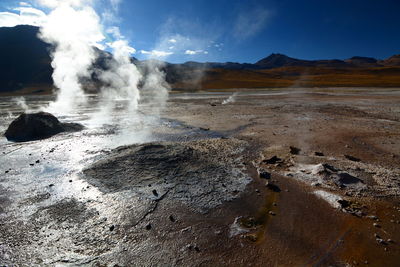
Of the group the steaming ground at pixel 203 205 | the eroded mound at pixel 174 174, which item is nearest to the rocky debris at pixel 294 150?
the steaming ground at pixel 203 205

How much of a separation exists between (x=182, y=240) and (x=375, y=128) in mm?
13214

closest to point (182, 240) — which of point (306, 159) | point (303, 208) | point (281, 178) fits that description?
point (303, 208)

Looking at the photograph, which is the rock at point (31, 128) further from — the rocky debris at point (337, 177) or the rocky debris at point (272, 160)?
the rocky debris at point (337, 177)

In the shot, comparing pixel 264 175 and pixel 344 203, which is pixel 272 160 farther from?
pixel 344 203

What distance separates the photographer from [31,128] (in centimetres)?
1234

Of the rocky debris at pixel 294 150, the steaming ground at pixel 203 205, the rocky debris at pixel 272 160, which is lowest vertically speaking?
the steaming ground at pixel 203 205

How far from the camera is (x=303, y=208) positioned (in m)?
5.39

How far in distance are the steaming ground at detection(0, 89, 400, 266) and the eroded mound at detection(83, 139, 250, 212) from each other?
0.11 feet

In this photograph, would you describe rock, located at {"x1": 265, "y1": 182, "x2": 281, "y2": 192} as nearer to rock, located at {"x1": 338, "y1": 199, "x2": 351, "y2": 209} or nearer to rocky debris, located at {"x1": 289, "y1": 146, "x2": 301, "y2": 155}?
rock, located at {"x1": 338, "y1": 199, "x2": 351, "y2": 209}

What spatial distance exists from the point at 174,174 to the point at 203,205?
1771 millimetres

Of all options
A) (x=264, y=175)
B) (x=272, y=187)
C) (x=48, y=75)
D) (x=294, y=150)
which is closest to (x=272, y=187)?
(x=272, y=187)

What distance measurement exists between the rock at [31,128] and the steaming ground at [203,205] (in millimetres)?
1997

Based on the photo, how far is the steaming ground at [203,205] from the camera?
406 cm

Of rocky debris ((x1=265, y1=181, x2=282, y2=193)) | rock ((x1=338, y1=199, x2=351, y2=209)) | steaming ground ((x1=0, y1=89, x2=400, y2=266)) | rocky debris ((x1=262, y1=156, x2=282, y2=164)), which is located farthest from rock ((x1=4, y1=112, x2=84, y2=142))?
rock ((x1=338, y1=199, x2=351, y2=209))
